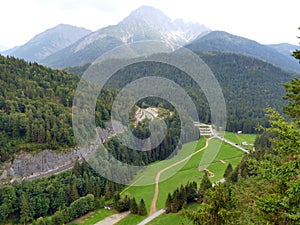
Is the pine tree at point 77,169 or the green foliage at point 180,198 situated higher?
the pine tree at point 77,169

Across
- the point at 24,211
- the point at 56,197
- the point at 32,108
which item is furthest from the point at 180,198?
the point at 32,108

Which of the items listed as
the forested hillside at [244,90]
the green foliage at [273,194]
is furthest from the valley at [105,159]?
the forested hillside at [244,90]

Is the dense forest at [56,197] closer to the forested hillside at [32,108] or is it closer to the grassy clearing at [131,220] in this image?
the forested hillside at [32,108]

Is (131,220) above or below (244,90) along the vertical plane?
below

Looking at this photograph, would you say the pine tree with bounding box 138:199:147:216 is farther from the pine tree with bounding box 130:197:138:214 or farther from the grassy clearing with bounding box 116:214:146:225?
the pine tree with bounding box 130:197:138:214

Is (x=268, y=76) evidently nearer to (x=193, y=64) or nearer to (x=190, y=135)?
(x=193, y=64)

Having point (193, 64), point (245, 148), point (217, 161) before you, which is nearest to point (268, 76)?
point (193, 64)

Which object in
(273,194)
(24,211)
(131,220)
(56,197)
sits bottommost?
(131,220)

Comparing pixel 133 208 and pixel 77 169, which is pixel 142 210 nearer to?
pixel 133 208
